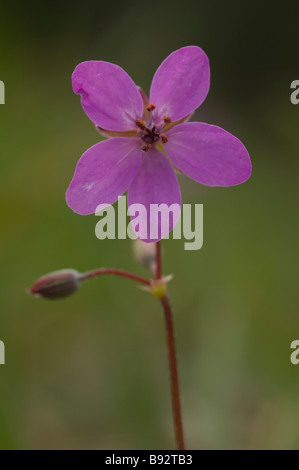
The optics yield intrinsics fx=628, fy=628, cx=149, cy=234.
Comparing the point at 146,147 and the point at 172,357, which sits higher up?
the point at 146,147

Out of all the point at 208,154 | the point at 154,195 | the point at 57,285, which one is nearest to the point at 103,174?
the point at 154,195

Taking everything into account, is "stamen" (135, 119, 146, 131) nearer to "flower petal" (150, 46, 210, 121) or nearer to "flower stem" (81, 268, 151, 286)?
"flower petal" (150, 46, 210, 121)

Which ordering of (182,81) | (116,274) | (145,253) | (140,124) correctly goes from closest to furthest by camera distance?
(182,81) < (140,124) < (116,274) < (145,253)

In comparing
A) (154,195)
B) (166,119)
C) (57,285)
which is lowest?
(57,285)

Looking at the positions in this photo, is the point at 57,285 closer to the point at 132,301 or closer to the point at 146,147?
the point at 146,147

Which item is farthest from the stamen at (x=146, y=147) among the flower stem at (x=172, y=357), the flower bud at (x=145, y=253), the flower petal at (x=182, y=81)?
the flower bud at (x=145, y=253)

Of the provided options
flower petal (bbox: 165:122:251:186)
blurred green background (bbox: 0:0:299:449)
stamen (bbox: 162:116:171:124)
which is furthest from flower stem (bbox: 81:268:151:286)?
blurred green background (bbox: 0:0:299:449)
